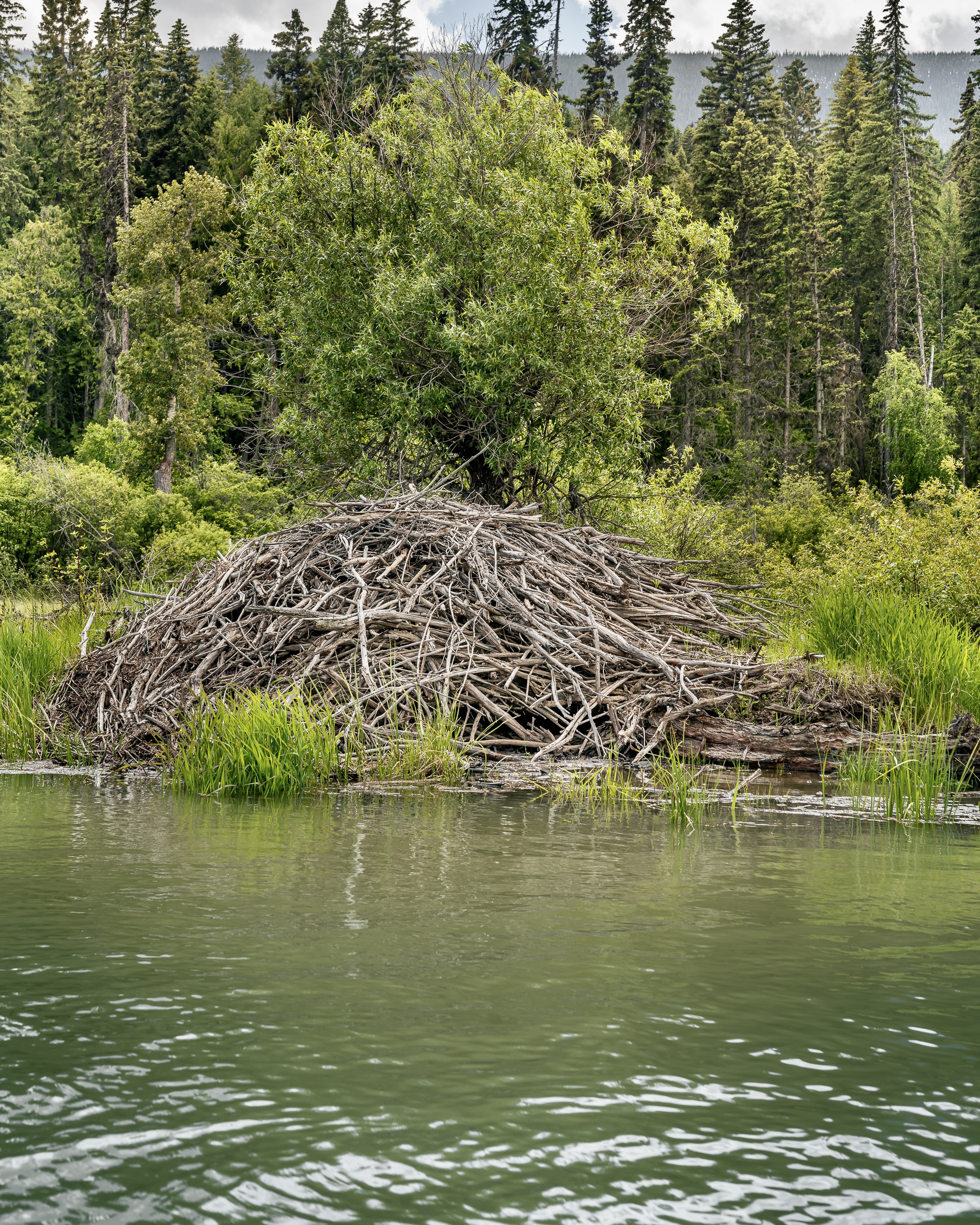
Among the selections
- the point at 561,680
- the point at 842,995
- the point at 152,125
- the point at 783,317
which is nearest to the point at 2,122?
the point at 152,125

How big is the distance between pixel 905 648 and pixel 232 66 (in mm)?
73216

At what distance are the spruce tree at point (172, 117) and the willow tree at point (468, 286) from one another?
38.7 metres

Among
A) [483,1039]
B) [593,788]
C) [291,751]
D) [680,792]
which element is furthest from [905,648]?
[483,1039]

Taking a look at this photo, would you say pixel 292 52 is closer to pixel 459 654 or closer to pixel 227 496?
pixel 227 496

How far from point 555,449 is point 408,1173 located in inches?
698

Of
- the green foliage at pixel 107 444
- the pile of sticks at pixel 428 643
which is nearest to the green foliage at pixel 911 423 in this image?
the green foliage at pixel 107 444

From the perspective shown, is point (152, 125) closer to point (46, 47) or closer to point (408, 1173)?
point (46, 47)

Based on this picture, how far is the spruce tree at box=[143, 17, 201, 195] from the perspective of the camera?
58188 mm

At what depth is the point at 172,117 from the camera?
194 ft

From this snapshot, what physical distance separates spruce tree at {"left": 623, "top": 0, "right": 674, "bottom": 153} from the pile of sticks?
53000 millimetres

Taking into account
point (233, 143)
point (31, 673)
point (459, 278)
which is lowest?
point (31, 673)

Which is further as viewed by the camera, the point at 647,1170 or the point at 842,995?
the point at 842,995

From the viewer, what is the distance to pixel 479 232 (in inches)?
736

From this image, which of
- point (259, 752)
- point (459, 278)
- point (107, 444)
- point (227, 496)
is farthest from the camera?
point (107, 444)
